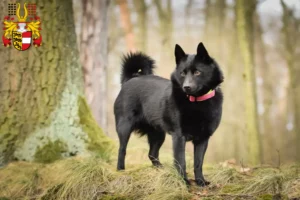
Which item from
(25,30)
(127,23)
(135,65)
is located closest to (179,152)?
(135,65)

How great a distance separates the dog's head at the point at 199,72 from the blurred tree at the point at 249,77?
3.98 m

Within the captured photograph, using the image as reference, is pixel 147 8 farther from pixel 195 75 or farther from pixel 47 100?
pixel 195 75

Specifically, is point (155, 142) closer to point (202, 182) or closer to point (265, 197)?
point (202, 182)

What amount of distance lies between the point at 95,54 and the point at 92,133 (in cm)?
288

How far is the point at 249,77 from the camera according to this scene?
8.33 metres

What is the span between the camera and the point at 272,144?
53.4 feet

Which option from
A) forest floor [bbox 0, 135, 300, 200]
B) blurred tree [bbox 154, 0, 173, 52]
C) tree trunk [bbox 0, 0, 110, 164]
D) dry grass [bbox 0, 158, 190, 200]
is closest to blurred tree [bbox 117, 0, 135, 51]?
blurred tree [bbox 154, 0, 173, 52]

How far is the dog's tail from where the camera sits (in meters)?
5.61

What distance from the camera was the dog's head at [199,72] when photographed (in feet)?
14.0

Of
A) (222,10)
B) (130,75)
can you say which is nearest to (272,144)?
(222,10)

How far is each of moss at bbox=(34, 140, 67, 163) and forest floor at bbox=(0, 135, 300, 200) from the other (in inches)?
18.0

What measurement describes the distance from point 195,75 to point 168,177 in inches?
39.8

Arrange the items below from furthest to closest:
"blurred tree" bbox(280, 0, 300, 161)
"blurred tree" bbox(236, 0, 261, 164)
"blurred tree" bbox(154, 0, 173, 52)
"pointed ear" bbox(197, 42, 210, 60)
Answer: "blurred tree" bbox(154, 0, 173, 52) → "blurred tree" bbox(280, 0, 300, 161) → "blurred tree" bbox(236, 0, 261, 164) → "pointed ear" bbox(197, 42, 210, 60)

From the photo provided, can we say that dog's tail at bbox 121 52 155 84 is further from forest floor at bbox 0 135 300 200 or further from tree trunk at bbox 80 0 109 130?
tree trunk at bbox 80 0 109 130
